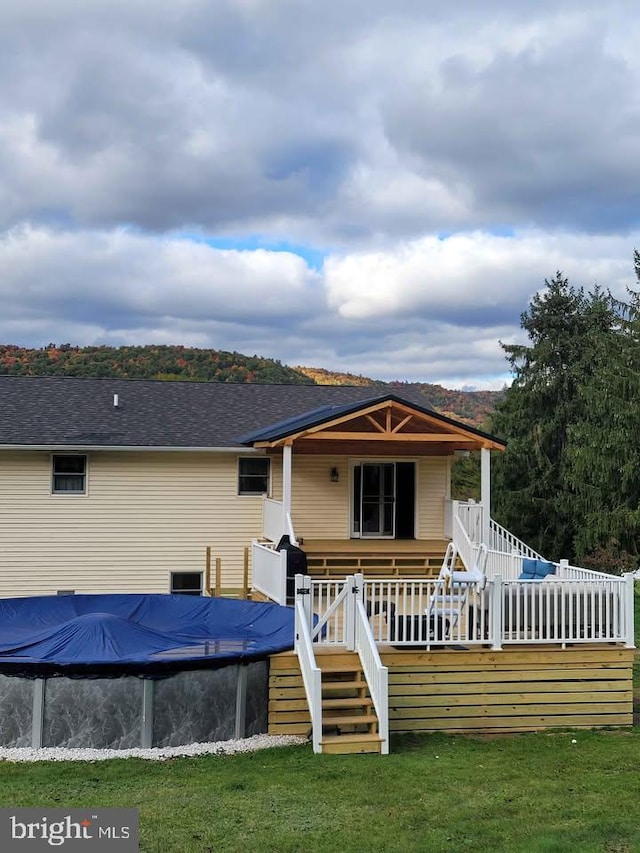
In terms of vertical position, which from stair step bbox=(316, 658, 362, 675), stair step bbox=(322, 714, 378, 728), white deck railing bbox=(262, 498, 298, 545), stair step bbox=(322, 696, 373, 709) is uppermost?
white deck railing bbox=(262, 498, 298, 545)

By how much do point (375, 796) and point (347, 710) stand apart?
266 centimetres

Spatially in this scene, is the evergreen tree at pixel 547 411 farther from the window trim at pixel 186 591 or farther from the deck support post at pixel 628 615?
the deck support post at pixel 628 615

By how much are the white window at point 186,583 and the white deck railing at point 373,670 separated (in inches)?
352

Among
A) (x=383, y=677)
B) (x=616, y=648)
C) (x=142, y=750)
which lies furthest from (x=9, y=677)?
(x=616, y=648)

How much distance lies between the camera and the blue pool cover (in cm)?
977

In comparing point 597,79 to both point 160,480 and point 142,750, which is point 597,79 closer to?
point 160,480

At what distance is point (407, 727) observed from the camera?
10.8m

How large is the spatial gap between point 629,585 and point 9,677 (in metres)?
7.88

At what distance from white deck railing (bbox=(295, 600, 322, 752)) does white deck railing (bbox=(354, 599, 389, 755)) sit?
62cm

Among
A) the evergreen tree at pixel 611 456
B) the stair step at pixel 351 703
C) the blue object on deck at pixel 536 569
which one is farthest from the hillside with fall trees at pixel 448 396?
the stair step at pixel 351 703

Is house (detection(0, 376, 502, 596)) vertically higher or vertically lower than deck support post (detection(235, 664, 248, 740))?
higher

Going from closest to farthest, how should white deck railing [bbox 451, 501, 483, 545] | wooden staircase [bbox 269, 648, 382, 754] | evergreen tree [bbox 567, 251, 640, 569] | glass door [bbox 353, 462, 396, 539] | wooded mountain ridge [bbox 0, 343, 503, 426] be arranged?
1. wooden staircase [bbox 269, 648, 382, 754]
2. white deck railing [bbox 451, 501, 483, 545]
3. glass door [bbox 353, 462, 396, 539]
4. evergreen tree [bbox 567, 251, 640, 569]
5. wooded mountain ridge [bbox 0, 343, 503, 426]

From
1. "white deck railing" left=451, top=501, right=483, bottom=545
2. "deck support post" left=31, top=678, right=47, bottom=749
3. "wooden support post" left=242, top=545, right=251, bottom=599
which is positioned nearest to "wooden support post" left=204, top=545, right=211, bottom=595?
"wooden support post" left=242, top=545, right=251, bottom=599

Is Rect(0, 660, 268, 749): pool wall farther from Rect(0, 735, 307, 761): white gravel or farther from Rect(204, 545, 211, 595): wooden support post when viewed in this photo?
Rect(204, 545, 211, 595): wooden support post
